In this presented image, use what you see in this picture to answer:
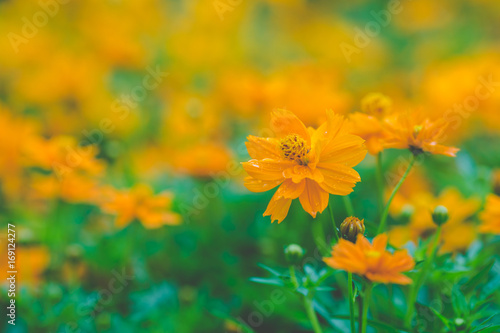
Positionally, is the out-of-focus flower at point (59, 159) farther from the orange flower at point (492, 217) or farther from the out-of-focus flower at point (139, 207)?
the orange flower at point (492, 217)

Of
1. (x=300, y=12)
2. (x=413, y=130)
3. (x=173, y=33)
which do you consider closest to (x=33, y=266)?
(x=413, y=130)

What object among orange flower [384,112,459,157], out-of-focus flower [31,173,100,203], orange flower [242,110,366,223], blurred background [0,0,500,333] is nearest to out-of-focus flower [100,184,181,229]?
blurred background [0,0,500,333]

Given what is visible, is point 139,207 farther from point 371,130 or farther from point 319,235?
point 371,130

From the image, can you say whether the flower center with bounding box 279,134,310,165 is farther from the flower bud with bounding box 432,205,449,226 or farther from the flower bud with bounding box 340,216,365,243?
the flower bud with bounding box 432,205,449,226

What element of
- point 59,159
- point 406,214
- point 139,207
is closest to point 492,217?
point 406,214

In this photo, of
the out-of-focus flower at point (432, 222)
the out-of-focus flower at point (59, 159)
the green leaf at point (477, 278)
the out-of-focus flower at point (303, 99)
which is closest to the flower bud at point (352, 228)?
the green leaf at point (477, 278)
